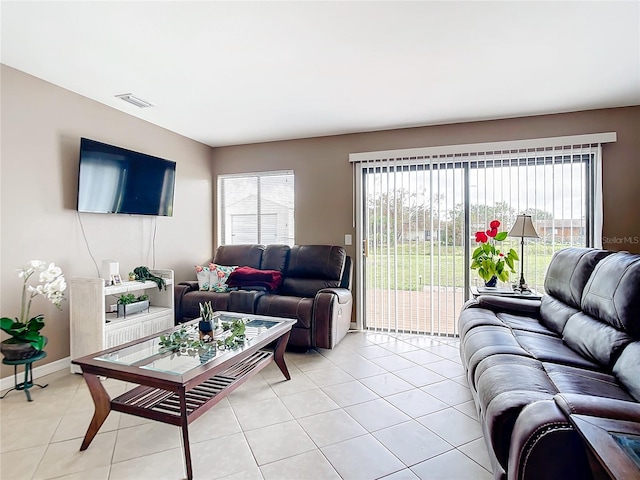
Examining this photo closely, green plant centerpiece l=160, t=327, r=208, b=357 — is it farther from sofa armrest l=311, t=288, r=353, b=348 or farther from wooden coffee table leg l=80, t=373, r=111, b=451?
sofa armrest l=311, t=288, r=353, b=348

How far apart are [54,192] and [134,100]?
1.10 meters

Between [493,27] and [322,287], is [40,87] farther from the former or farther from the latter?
[493,27]

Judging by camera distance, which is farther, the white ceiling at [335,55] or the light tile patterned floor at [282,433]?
the white ceiling at [335,55]

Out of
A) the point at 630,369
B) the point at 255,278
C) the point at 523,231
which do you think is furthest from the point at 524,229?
the point at 255,278

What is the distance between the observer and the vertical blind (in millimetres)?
3484

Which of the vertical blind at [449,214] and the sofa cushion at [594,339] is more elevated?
the vertical blind at [449,214]

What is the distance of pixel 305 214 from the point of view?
14.8 ft

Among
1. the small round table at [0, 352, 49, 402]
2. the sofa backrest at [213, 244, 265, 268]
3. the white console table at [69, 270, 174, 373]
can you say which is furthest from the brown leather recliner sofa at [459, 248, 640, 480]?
the small round table at [0, 352, 49, 402]

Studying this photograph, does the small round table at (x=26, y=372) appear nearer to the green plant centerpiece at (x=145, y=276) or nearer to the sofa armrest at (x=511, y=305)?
the green plant centerpiece at (x=145, y=276)

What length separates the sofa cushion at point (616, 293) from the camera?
175 cm

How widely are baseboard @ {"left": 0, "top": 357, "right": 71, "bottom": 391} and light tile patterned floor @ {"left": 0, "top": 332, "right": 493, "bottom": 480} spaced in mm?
66

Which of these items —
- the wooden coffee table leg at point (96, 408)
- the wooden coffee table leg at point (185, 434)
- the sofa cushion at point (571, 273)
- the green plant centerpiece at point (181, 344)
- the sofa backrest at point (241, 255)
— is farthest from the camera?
the sofa backrest at point (241, 255)

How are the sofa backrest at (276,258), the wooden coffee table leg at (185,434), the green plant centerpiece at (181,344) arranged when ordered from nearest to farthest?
the wooden coffee table leg at (185,434), the green plant centerpiece at (181,344), the sofa backrest at (276,258)

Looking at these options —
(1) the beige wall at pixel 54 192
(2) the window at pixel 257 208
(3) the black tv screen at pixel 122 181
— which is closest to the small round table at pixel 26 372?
(1) the beige wall at pixel 54 192
